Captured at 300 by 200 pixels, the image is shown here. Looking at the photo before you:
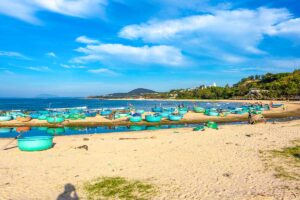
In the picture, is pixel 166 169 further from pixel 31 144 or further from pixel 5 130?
pixel 5 130

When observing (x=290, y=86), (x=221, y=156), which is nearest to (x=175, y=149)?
(x=221, y=156)

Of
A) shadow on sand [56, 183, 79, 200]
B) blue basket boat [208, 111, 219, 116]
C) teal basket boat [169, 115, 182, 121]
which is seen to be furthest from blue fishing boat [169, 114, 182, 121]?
shadow on sand [56, 183, 79, 200]

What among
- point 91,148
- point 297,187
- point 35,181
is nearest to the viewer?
point 297,187

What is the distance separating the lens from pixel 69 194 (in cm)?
963

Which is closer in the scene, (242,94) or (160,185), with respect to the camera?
(160,185)

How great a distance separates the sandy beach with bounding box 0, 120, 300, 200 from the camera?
953 centimetres

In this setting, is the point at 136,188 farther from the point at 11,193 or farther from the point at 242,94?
the point at 242,94

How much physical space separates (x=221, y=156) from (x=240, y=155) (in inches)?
46.0

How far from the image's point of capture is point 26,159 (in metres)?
15.6

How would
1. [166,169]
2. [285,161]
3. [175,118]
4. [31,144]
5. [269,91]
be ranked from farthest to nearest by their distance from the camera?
1. [269,91]
2. [175,118]
3. [31,144]
4. [285,161]
5. [166,169]

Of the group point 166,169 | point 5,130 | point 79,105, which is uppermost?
point 166,169

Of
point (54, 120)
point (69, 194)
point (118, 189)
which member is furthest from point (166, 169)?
Answer: point (54, 120)

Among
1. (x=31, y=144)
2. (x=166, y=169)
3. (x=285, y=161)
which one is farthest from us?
(x=31, y=144)

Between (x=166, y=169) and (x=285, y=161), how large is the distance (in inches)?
246
